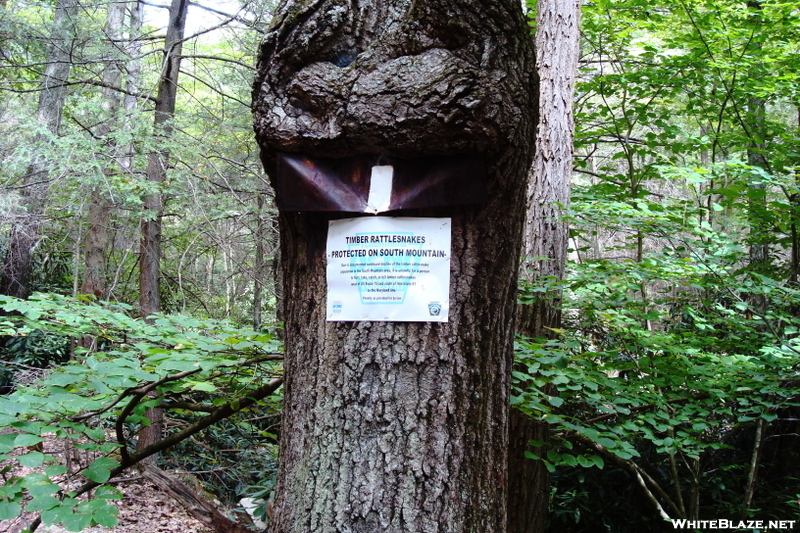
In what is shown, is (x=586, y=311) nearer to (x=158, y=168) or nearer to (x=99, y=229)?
(x=158, y=168)

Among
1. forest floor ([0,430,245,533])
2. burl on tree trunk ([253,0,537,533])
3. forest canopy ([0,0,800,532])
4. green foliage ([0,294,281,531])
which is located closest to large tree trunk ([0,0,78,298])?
forest canopy ([0,0,800,532])

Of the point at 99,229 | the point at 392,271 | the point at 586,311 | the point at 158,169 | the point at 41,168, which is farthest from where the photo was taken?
the point at 41,168

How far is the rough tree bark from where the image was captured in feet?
10.6

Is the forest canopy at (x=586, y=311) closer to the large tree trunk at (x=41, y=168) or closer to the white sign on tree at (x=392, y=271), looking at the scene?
the large tree trunk at (x=41, y=168)

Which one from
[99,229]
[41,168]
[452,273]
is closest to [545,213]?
[452,273]

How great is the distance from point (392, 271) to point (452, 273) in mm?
166

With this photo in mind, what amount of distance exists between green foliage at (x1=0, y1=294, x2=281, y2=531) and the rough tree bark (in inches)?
57.9

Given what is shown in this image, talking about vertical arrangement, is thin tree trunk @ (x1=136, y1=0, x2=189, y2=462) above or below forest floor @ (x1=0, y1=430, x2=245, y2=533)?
above

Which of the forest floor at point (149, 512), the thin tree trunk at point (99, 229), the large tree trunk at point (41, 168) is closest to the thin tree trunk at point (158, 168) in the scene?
the thin tree trunk at point (99, 229)

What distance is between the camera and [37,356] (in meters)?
8.64

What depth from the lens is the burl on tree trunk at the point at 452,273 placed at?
4.56 ft

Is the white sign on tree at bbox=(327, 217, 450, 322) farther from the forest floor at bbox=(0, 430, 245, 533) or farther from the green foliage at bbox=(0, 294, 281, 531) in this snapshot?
the forest floor at bbox=(0, 430, 245, 533)

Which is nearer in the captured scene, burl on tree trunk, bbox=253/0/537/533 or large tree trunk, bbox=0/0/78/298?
burl on tree trunk, bbox=253/0/537/533

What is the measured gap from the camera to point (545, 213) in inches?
141
